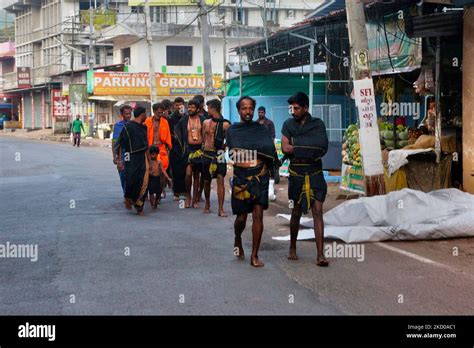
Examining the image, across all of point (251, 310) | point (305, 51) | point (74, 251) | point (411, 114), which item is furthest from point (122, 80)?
point (251, 310)

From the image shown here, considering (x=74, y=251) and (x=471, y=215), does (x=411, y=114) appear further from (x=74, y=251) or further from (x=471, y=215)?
(x=74, y=251)

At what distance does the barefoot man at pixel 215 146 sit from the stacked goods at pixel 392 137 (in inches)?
130

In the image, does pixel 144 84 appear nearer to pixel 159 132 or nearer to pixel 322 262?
pixel 159 132

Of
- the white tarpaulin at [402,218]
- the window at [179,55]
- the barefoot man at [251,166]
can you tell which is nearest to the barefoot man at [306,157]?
the barefoot man at [251,166]

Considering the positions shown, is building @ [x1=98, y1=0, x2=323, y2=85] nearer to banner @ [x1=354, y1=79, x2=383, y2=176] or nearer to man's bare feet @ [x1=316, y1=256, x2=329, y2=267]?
banner @ [x1=354, y1=79, x2=383, y2=176]

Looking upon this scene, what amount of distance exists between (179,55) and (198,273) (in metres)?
49.3

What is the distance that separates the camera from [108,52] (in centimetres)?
6366

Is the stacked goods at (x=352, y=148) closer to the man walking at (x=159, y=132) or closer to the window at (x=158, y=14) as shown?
the man walking at (x=159, y=132)

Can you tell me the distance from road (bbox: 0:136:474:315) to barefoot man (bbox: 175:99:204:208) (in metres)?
1.34

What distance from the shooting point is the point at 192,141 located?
520 inches

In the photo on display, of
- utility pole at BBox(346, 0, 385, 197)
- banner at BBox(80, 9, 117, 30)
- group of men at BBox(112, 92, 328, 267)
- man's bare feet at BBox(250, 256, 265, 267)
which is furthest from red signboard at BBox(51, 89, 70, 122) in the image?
man's bare feet at BBox(250, 256, 265, 267)

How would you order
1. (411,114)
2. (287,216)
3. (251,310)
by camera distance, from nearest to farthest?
1. (251,310)
2. (287,216)
3. (411,114)

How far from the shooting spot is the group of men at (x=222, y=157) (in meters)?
8.12

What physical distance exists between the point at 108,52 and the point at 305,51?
4534 centimetres
